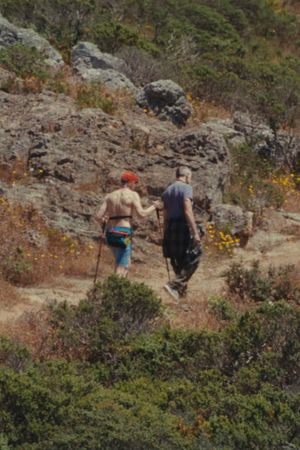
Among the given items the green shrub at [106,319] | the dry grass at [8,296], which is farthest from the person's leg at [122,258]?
the green shrub at [106,319]

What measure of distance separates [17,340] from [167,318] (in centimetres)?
150

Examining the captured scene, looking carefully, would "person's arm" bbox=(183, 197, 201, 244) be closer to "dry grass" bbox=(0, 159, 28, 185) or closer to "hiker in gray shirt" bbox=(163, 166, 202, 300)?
"hiker in gray shirt" bbox=(163, 166, 202, 300)

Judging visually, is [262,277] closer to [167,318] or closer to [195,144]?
[167,318]

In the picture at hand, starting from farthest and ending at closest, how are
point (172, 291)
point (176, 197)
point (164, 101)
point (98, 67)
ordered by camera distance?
point (98, 67)
point (164, 101)
point (172, 291)
point (176, 197)

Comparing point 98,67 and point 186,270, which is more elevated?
point 98,67

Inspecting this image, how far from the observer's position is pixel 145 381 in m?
5.73

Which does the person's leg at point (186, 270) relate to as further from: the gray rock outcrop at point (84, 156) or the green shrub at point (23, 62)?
the green shrub at point (23, 62)

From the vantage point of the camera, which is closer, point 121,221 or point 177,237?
point 121,221

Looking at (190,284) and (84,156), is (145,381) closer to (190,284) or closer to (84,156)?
(190,284)

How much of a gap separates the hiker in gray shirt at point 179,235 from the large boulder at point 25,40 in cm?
878

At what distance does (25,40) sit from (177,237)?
32.2 feet

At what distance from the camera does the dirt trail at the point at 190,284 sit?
792cm

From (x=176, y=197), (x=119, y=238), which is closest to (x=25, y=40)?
(x=176, y=197)

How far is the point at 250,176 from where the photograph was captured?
46.0ft
